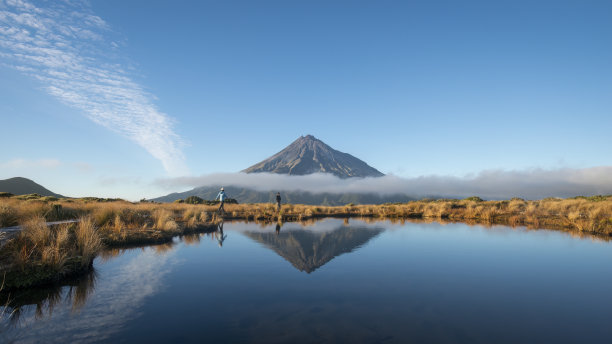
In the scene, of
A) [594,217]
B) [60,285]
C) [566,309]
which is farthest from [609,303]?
[594,217]

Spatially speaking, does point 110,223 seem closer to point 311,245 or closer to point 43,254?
point 43,254

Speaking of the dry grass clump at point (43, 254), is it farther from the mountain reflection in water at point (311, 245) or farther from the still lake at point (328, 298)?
the mountain reflection in water at point (311, 245)

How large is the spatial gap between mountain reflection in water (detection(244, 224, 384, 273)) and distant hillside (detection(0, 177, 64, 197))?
124191 millimetres

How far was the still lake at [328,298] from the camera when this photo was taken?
558 centimetres

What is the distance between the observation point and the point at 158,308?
6770mm

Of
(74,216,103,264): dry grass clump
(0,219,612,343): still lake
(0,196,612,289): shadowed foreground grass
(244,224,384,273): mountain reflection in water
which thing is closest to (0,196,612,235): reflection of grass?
(0,196,612,289): shadowed foreground grass

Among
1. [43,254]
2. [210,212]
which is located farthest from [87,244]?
[210,212]

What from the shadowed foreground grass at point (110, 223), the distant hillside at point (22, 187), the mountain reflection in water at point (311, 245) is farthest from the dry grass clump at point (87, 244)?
the distant hillside at point (22, 187)

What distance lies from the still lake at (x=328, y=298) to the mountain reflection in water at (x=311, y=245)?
0.61 feet

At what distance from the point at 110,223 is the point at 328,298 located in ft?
51.4

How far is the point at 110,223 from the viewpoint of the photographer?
1708 centimetres

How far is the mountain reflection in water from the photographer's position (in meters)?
12.1

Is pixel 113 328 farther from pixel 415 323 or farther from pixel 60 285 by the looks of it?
pixel 415 323

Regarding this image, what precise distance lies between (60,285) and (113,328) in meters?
3.86
